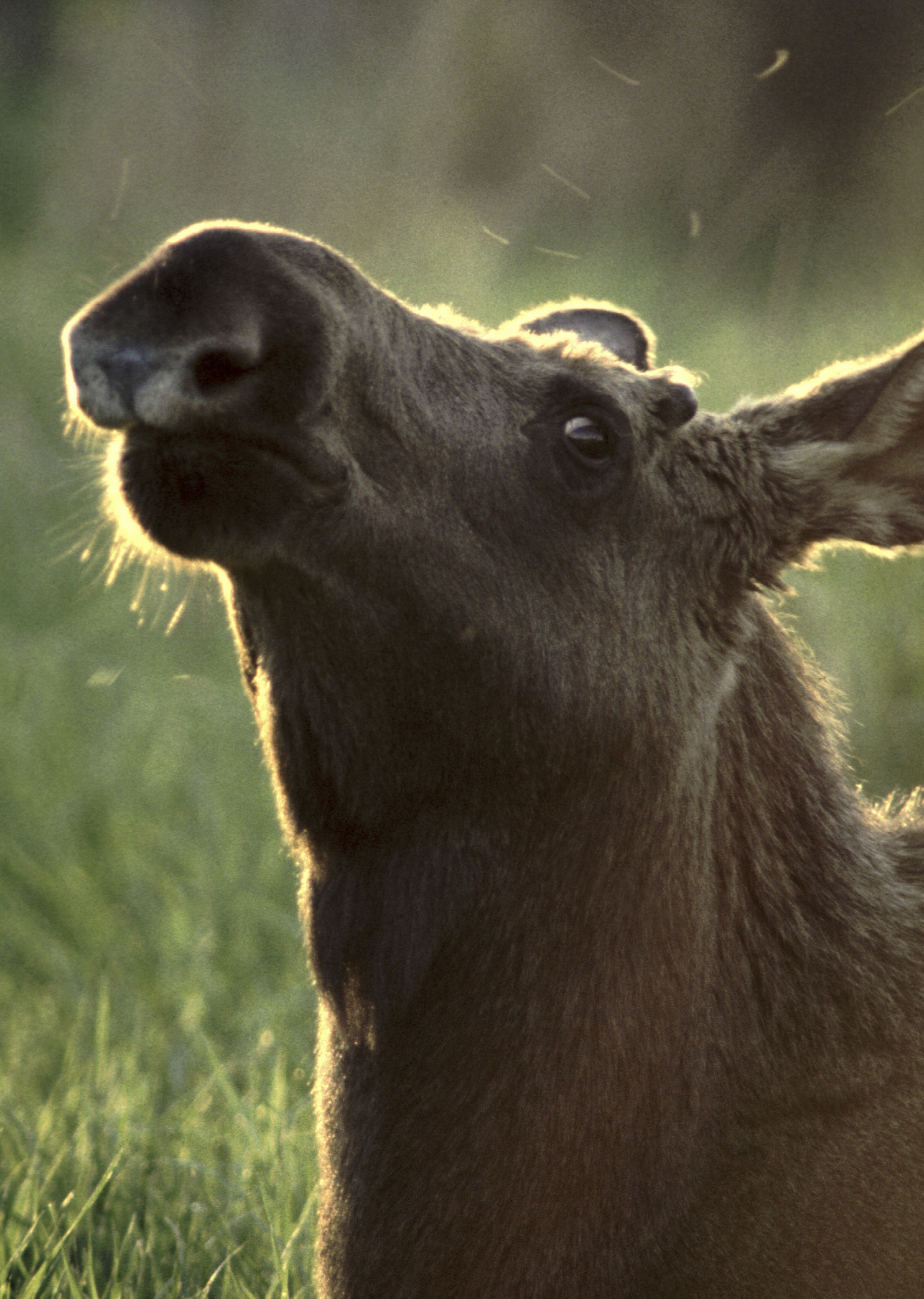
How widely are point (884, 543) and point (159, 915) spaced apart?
12.4 ft

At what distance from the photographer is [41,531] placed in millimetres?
9852

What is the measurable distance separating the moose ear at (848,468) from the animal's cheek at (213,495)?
108 centimetres

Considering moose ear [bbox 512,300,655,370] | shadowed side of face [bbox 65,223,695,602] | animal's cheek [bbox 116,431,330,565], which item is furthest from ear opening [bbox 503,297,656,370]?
animal's cheek [bbox 116,431,330,565]

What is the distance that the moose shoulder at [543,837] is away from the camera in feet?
9.25

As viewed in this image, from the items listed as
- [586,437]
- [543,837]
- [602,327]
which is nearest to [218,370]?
[586,437]

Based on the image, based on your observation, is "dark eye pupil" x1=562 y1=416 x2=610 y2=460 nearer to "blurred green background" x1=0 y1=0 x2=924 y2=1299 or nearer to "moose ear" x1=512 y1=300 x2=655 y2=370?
"moose ear" x1=512 y1=300 x2=655 y2=370

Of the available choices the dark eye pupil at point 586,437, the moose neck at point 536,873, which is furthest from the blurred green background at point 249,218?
the dark eye pupil at point 586,437

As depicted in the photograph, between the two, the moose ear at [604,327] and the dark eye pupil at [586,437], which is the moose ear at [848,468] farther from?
the moose ear at [604,327]

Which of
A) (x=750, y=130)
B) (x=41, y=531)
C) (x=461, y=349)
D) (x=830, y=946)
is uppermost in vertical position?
(x=750, y=130)

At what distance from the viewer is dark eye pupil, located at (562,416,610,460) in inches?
121

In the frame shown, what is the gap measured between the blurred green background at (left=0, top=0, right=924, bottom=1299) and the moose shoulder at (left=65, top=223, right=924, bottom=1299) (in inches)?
28.7

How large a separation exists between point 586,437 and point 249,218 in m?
9.01

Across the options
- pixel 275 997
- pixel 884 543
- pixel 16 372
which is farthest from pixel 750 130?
pixel 884 543

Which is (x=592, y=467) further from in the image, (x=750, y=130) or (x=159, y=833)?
(x=750, y=130)
